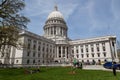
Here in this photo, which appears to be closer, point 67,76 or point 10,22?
point 67,76

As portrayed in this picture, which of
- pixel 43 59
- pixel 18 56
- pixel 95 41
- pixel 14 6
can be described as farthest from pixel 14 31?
pixel 95 41

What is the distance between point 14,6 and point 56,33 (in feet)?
248

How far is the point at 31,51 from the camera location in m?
72.2

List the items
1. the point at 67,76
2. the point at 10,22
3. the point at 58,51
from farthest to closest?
1. the point at 58,51
2. the point at 10,22
3. the point at 67,76

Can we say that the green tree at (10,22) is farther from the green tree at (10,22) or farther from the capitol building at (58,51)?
the capitol building at (58,51)

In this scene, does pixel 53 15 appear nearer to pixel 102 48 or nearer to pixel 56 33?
pixel 56 33

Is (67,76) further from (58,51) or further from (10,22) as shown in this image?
(58,51)

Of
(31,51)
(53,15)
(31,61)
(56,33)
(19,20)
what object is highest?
(53,15)

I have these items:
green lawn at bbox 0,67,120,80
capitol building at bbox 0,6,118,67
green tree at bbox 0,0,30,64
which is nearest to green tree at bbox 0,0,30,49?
green tree at bbox 0,0,30,64

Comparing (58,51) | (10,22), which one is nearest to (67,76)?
(10,22)

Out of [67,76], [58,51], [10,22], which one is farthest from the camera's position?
[58,51]

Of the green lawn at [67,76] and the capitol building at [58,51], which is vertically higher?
the capitol building at [58,51]

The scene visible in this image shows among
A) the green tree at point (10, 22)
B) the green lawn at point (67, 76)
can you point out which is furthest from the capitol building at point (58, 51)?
the green lawn at point (67, 76)

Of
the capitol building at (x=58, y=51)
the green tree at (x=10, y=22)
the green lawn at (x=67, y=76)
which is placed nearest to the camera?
the green lawn at (x=67, y=76)
